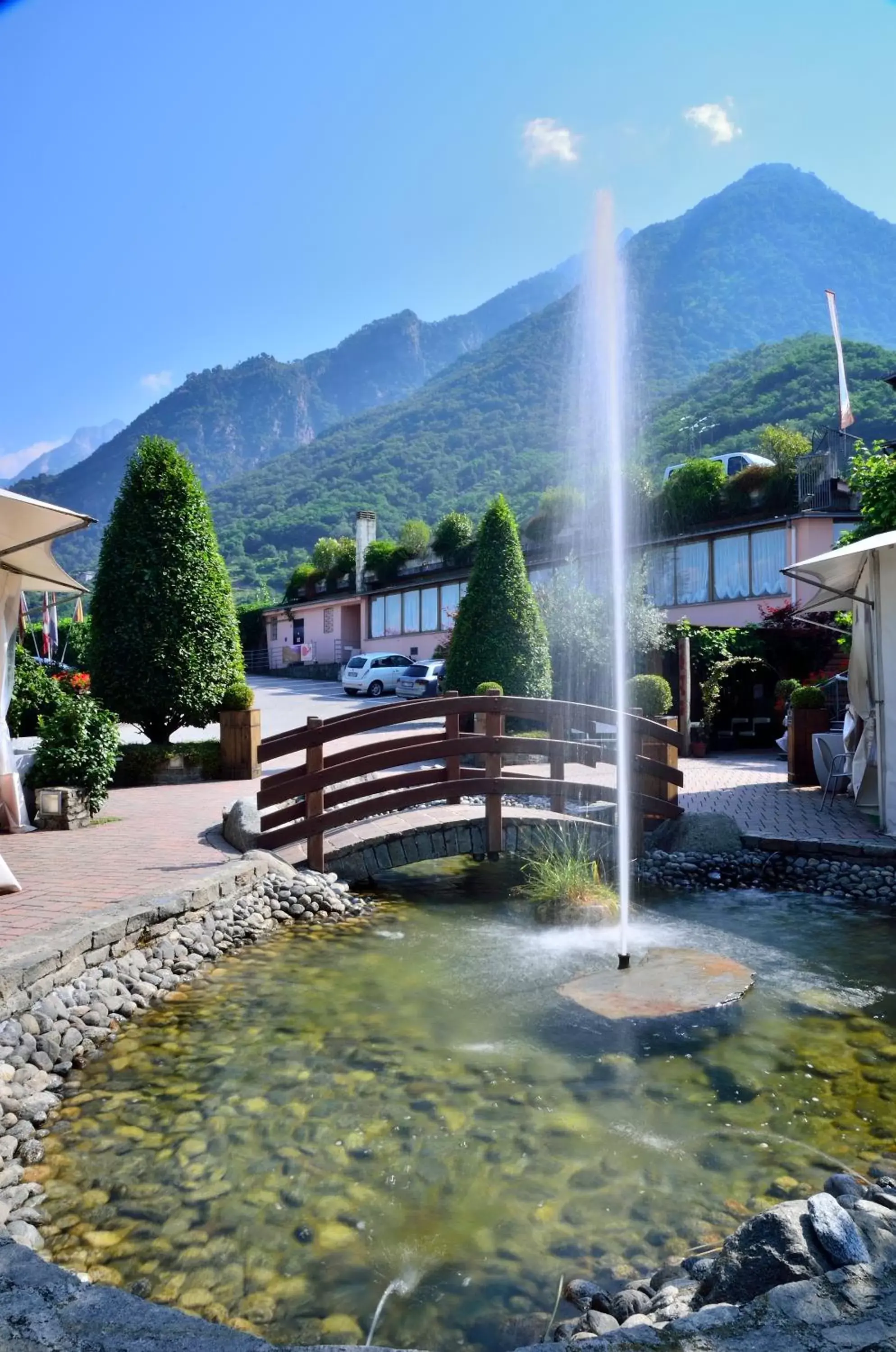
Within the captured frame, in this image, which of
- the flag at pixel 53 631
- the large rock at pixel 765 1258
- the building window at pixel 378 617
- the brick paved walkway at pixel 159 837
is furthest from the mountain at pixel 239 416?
Result: the large rock at pixel 765 1258

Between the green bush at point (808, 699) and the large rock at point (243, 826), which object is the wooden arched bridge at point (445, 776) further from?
the green bush at point (808, 699)

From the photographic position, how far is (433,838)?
28.2 feet

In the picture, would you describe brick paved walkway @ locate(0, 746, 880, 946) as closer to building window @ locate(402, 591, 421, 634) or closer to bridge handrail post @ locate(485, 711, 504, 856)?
bridge handrail post @ locate(485, 711, 504, 856)

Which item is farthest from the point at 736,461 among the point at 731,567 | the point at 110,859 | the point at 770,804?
the point at 110,859

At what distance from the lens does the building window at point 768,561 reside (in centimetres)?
2470

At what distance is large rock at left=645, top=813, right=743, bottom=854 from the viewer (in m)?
8.90

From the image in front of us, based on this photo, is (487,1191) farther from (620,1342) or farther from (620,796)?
(620,796)

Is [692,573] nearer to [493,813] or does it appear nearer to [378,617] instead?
[378,617]

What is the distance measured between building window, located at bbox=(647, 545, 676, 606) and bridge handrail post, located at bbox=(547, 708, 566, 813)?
61.6 ft

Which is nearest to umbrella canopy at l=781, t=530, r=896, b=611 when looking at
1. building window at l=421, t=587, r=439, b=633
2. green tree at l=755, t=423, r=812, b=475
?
green tree at l=755, t=423, r=812, b=475

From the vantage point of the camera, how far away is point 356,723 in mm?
8445

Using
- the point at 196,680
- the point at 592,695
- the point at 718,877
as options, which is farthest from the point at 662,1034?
the point at 592,695

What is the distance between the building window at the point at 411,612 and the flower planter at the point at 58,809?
2924 centimetres

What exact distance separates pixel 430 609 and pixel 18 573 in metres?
29.4
